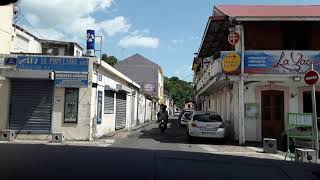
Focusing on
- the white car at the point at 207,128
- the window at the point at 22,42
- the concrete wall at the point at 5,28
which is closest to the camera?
the white car at the point at 207,128

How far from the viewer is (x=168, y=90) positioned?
131625 millimetres

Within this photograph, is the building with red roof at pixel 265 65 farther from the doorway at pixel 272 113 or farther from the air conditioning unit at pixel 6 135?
the air conditioning unit at pixel 6 135

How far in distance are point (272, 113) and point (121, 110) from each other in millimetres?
12648

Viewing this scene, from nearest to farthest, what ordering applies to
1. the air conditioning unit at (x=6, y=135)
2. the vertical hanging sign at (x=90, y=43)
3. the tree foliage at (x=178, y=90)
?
1. the air conditioning unit at (x=6, y=135)
2. the vertical hanging sign at (x=90, y=43)
3. the tree foliage at (x=178, y=90)

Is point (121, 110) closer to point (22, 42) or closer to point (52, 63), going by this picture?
point (22, 42)

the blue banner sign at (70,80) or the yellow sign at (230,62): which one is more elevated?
the yellow sign at (230,62)

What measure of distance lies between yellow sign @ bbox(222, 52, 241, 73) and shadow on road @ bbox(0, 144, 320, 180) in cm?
1965

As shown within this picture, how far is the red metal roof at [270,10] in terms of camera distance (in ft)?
78.5

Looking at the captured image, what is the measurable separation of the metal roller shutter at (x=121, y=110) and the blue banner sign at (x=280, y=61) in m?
11.8

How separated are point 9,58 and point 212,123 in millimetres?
9955

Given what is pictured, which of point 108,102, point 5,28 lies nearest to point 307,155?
point 108,102

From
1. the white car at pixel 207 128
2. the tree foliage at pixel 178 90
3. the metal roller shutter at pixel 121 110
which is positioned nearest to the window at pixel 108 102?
the metal roller shutter at pixel 121 110

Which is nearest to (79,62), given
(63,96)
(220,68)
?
(63,96)

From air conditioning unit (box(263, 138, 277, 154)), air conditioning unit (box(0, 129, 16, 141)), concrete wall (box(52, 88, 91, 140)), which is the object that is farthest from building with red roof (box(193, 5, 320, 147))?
air conditioning unit (box(0, 129, 16, 141))
